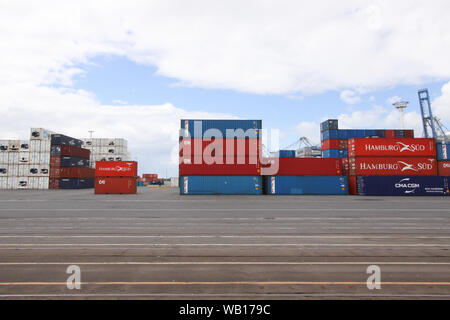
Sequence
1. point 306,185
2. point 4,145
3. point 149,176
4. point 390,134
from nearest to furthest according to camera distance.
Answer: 1. point 306,185
2. point 4,145
3. point 390,134
4. point 149,176

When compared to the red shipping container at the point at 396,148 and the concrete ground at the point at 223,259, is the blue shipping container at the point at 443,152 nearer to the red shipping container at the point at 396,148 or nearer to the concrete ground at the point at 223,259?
the red shipping container at the point at 396,148

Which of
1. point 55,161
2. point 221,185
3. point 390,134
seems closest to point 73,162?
point 55,161

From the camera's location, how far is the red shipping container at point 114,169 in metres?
34.8

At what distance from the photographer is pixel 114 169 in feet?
115

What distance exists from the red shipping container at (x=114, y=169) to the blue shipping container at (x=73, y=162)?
20791 millimetres

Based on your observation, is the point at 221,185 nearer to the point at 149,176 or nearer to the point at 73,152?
the point at 73,152

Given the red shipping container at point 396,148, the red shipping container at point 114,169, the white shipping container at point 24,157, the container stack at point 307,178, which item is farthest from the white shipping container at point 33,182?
the red shipping container at point 396,148

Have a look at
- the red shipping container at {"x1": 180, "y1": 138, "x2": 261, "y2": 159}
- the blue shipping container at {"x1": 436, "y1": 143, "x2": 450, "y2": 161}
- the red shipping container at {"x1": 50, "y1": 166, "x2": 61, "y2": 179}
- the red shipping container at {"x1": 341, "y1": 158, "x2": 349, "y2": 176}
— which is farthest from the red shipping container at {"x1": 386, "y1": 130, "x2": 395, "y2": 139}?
the red shipping container at {"x1": 50, "y1": 166, "x2": 61, "y2": 179}

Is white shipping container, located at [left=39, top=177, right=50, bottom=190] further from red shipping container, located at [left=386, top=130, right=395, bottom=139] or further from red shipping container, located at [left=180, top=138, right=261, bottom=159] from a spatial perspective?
red shipping container, located at [left=386, top=130, right=395, bottom=139]

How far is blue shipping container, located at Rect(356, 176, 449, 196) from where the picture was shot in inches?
1178

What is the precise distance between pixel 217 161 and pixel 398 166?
2337cm

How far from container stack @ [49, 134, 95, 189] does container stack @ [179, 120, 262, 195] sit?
32719 millimetres

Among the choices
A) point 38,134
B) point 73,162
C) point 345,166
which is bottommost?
point 345,166

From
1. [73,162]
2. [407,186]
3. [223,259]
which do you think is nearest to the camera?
[223,259]
